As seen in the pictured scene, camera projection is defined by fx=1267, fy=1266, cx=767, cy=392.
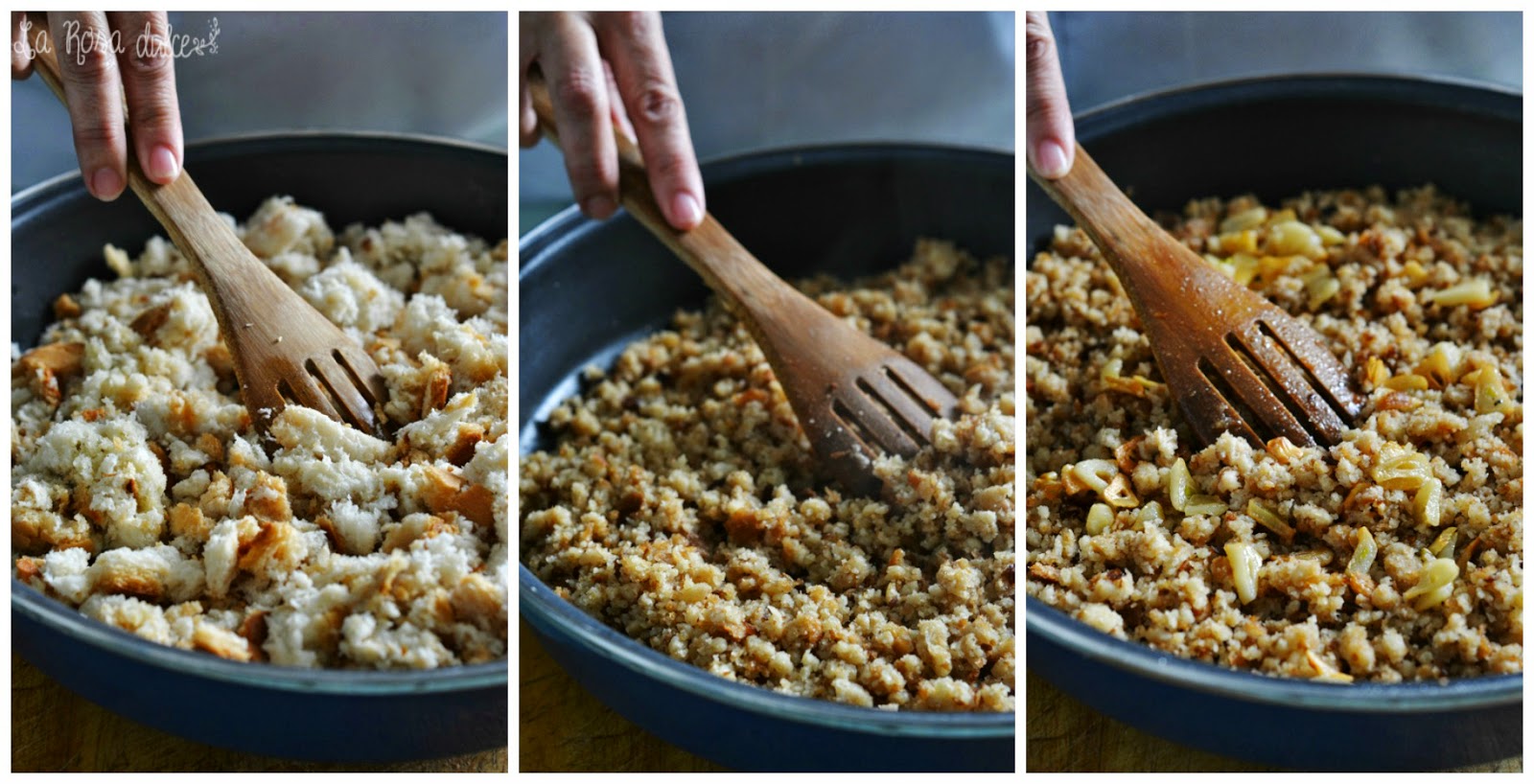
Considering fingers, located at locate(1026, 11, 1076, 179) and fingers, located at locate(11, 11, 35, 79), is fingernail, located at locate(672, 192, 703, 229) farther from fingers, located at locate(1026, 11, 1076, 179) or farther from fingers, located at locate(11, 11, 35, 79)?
fingers, located at locate(11, 11, 35, 79)

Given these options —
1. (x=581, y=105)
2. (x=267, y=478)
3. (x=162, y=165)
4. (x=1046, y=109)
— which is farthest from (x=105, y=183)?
(x=1046, y=109)

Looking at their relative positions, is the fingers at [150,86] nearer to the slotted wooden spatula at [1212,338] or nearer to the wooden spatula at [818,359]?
the wooden spatula at [818,359]

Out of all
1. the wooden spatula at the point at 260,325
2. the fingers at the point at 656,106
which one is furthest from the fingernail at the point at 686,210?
the wooden spatula at the point at 260,325

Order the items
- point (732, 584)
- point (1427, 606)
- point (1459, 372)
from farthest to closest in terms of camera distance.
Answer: point (1459, 372) → point (732, 584) → point (1427, 606)

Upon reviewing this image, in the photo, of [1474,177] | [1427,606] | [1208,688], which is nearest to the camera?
[1208,688]

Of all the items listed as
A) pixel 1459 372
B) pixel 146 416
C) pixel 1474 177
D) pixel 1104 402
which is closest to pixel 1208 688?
pixel 1104 402

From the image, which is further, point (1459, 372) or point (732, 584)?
point (1459, 372)
